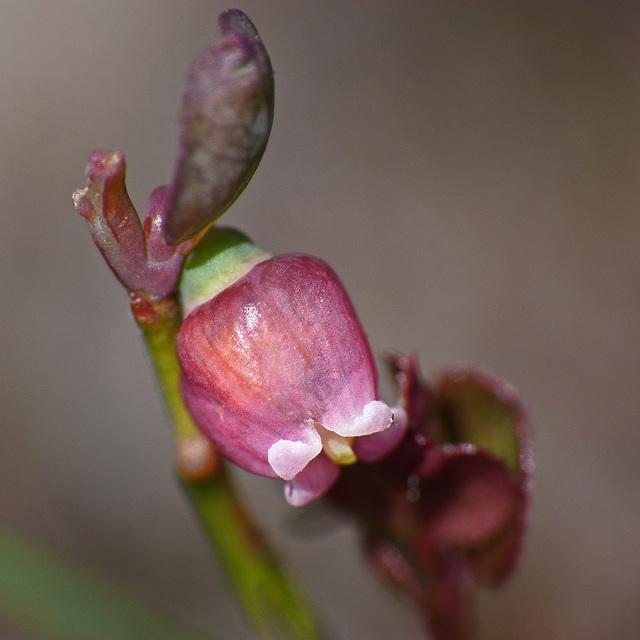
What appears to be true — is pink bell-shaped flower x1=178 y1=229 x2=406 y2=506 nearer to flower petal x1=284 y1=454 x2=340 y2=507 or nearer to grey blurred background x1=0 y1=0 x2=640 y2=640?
flower petal x1=284 y1=454 x2=340 y2=507

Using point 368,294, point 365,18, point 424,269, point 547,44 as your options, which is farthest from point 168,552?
point 547,44

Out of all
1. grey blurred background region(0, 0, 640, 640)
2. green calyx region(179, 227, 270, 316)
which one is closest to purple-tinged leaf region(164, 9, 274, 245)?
green calyx region(179, 227, 270, 316)

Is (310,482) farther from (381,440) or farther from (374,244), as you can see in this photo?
(374,244)

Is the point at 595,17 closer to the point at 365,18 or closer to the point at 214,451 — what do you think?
the point at 365,18

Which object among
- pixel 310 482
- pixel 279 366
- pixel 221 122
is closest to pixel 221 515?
pixel 310 482

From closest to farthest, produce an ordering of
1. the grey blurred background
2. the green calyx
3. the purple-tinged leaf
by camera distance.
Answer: the purple-tinged leaf, the green calyx, the grey blurred background

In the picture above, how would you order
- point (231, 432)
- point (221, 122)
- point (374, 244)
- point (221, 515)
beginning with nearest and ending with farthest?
point (221, 122) → point (231, 432) → point (221, 515) → point (374, 244)

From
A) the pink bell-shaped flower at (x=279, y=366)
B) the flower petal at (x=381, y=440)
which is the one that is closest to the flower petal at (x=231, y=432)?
the pink bell-shaped flower at (x=279, y=366)

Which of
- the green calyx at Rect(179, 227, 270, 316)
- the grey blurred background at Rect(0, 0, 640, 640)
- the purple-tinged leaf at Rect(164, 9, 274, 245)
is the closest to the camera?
the purple-tinged leaf at Rect(164, 9, 274, 245)

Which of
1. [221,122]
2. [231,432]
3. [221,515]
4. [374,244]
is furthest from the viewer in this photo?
[374,244]
